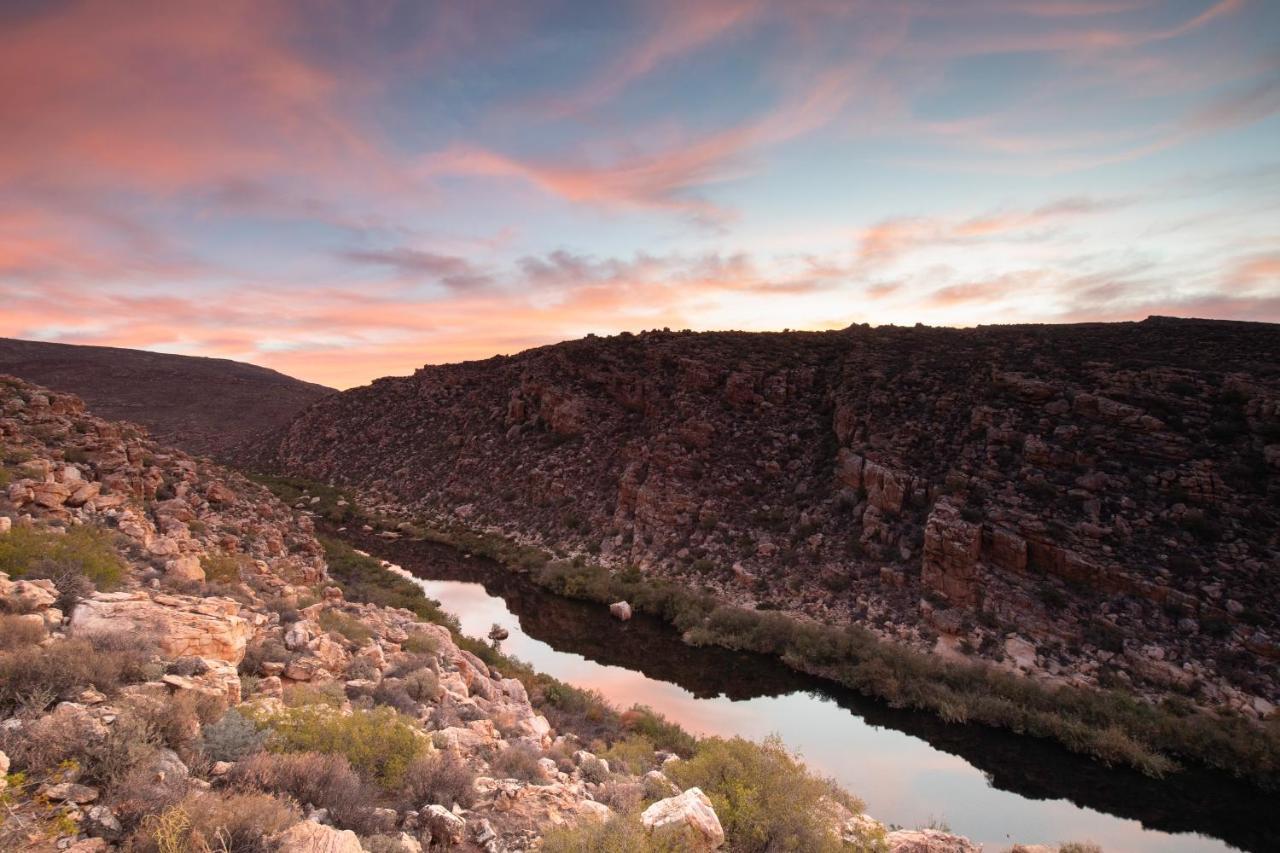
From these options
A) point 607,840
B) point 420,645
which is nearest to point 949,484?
point 420,645

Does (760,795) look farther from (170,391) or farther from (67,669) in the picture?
(170,391)

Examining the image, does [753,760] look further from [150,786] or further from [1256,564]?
[1256,564]

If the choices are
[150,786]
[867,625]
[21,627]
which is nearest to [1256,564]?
[867,625]

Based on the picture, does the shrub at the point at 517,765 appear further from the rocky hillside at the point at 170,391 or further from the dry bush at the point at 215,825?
the rocky hillside at the point at 170,391

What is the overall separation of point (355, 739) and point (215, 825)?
193 cm

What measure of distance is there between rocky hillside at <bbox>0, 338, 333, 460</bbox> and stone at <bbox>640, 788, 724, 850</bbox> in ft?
A: 169

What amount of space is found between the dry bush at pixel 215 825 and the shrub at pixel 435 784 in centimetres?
149

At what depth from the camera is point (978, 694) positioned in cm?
1256

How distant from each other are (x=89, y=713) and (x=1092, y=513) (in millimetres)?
20060

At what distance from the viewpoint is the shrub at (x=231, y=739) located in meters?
4.47

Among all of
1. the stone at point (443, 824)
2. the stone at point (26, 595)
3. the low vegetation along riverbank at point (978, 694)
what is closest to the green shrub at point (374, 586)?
the low vegetation along riverbank at point (978, 694)

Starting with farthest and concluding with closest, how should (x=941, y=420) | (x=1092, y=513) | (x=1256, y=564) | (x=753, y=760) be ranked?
(x=941, y=420) → (x=1092, y=513) → (x=1256, y=564) → (x=753, y=760)

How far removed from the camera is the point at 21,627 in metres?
4.86

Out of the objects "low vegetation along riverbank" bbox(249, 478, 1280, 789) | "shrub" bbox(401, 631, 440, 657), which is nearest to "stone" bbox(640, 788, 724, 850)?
"shrub" bbox(401, 631, 440, 657)
